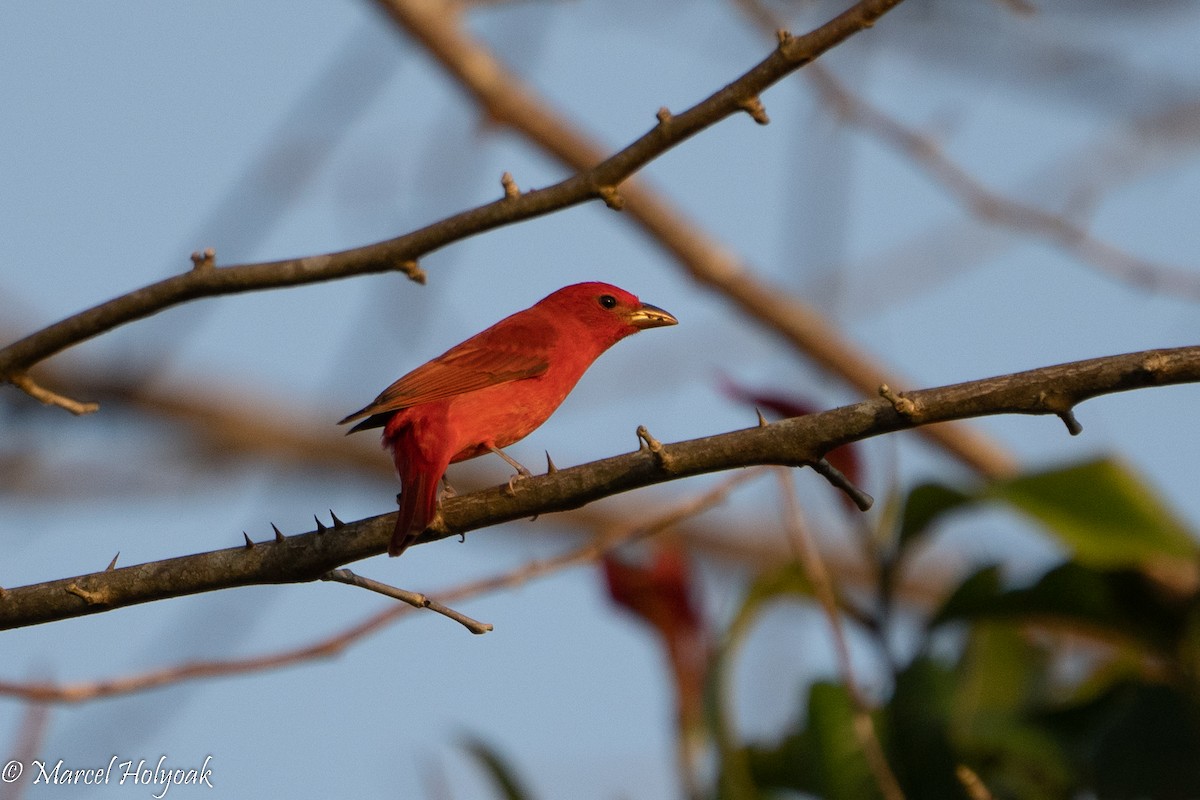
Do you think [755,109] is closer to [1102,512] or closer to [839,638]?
[839,638]

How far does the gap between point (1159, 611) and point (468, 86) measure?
4.49m

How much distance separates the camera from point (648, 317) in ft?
15.8

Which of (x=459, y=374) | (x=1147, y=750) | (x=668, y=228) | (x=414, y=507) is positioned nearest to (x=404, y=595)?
(x=414, y=507)

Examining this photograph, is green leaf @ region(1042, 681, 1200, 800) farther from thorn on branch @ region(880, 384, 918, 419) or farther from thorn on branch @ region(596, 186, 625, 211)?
thorn on branch @ region(596, 186, 625, 211)

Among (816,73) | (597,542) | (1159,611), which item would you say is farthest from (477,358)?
(816,73)

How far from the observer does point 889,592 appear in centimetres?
395

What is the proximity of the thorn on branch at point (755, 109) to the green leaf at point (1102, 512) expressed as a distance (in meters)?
1.88

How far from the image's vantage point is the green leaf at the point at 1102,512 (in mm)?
4102

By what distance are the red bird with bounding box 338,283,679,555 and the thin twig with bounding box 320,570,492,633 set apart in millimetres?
376

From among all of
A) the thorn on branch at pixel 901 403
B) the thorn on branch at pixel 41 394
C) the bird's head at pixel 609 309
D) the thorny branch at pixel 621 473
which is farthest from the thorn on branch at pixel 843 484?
the bird's head at pixel 609 309

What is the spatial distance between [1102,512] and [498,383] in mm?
1813

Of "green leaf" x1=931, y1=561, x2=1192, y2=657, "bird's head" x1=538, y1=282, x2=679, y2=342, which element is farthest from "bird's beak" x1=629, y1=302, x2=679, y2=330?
"green leaf" x1=931, y1=561, x2=1192, y2=657

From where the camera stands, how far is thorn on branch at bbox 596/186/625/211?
2.88 metres

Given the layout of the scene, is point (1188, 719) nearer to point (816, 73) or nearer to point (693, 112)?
point (693, 112)
